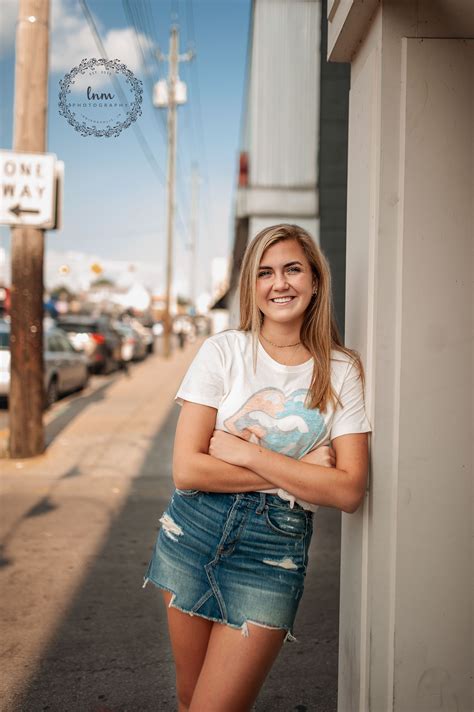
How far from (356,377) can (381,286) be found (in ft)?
0.98

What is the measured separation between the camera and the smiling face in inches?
85.4

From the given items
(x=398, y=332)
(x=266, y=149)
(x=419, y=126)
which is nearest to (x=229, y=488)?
(x=398, y=332)

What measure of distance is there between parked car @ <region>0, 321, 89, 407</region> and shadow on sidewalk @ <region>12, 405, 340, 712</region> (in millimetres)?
7565

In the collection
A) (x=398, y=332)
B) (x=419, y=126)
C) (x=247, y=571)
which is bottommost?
(x=247, y=571)

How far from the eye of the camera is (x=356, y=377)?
2.23 meters

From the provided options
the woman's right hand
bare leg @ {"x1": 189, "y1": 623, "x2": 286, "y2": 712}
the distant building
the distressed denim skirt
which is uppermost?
the distant building

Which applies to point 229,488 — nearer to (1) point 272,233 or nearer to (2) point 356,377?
(2) point 356,377

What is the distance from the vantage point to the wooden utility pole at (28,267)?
24.0ft

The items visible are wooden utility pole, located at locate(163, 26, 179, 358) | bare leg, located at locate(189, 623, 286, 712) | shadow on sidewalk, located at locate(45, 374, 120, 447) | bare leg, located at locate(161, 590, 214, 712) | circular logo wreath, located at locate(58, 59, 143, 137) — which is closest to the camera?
bare leg, located at locate(189, 623, 286, 712)

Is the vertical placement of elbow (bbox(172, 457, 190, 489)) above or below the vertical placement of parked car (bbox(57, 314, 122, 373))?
below

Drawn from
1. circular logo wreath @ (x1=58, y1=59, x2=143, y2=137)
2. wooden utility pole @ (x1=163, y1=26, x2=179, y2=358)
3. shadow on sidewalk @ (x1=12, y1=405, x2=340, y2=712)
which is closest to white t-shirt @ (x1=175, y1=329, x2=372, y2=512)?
shadow on sidewalk @ (x1=12, y1=405, x2=340, y2=712)

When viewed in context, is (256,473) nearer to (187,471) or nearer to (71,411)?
(187,471)

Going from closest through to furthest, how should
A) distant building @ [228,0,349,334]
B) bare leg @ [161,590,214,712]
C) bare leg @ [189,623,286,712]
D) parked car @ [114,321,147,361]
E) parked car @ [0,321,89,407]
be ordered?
1. bare leg @ [189,623,286,712]
2. bare leg @ [161,590,214,712]
3. distant building @ [228,0,349,334]
4. parked car @ [0,321,89,407]
5. parked car @ [114,321,147,361]

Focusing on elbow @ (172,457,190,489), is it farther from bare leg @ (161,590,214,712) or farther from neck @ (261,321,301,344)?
neck @ (261,321,301,344)
